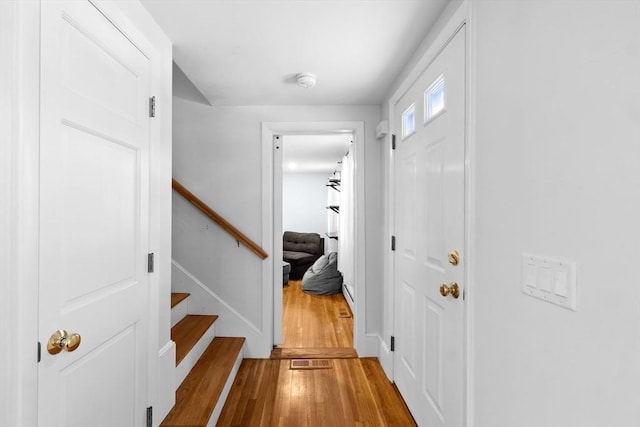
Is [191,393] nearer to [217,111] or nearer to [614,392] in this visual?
[614,392]

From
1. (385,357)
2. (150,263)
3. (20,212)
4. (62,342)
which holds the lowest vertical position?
(385,357)

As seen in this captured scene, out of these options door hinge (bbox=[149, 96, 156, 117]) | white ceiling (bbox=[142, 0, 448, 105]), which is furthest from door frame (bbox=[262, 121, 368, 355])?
door hinge (bbox=[149, 96, 156, 117])

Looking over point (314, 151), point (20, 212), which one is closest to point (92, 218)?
point (20, 212)

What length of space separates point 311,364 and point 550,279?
2.22 m

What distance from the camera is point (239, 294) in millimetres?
2861

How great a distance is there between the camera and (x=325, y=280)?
203 inches

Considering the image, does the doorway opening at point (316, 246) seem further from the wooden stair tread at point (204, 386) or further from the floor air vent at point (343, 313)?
the wooden stair tread at point (204, 386)

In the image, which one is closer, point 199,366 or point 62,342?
point 62,342

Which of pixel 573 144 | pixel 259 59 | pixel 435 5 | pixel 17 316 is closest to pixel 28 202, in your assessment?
pixel 17 316

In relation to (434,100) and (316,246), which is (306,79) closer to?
(434,100)

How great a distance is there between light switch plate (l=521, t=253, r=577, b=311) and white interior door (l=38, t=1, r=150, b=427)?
1372mm

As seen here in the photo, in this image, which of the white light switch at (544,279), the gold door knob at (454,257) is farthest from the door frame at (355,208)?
the white light switch at (544,279)

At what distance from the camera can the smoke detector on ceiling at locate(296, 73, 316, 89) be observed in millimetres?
2229

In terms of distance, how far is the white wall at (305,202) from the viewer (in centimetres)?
755
